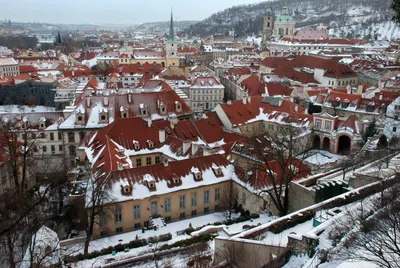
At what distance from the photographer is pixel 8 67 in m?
103

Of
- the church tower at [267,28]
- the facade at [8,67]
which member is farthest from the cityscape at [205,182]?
the church tower at [267,28]

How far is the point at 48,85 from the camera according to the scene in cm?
7581

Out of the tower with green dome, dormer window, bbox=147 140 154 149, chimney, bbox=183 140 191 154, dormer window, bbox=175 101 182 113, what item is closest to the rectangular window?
chimney, bbox=183 140 191 154

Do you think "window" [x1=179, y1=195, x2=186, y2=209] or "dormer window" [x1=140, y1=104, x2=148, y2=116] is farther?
"dormer window" [x1=140, y1=104, x2=148, y2=116]

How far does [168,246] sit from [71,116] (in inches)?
1071

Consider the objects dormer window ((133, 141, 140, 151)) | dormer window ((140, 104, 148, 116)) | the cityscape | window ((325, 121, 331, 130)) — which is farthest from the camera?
window ((325, 121, 331, 130))

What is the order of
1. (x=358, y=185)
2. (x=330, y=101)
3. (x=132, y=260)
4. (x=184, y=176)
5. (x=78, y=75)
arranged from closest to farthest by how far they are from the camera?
(x=132, y=260) < (x=358, y=185) < (x=184, y=176) < (x=330, y=101) < (x=78, y=75)

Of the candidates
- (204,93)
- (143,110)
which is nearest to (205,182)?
(143,110)

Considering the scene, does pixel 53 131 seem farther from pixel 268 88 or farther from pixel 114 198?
pixel 268 88

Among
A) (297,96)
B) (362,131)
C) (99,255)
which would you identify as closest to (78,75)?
(297,96)

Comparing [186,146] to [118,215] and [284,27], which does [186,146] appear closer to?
[118,215]

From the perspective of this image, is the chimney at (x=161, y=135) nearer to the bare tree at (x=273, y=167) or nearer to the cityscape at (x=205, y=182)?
the cityscape at (x=205, y=182)

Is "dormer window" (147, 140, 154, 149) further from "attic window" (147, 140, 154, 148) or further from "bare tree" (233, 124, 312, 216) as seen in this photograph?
"bare tree" (233, 124, 312, 216)

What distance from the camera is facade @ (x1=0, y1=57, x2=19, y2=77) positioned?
4018 inches
